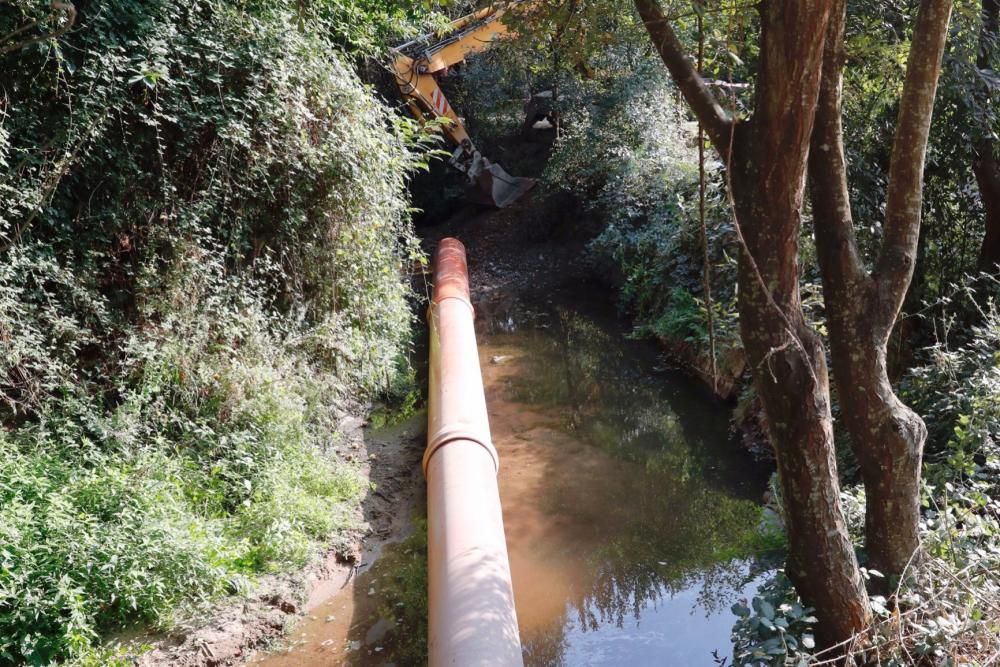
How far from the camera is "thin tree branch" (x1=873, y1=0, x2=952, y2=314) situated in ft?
9.62

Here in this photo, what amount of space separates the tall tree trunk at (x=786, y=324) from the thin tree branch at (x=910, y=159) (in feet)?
1.30

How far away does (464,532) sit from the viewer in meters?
3.86

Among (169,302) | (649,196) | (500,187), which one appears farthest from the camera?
(500,187)

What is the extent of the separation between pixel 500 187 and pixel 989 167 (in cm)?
839

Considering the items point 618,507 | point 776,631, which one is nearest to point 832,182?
point 776,631

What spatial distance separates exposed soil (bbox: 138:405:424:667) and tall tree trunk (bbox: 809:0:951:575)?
3060 mm

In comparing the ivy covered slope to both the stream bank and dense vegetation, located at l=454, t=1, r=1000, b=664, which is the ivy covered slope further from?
dense vegetation, located at l=454, t=1, r=1000, b=664

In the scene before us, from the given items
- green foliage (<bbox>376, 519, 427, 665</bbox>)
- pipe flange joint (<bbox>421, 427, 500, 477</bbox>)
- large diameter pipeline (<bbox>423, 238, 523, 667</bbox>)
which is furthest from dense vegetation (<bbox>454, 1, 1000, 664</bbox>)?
green foliage (<bbox>376, 519, 427, 665</bbox>)

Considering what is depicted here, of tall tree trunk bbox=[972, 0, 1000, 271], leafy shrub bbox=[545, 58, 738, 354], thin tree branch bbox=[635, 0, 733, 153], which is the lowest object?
thin tree branch bbox=[635, 0, 733, 153]

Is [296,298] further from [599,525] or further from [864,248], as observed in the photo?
[864,248]

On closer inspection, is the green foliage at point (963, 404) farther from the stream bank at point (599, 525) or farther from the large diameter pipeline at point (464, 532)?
the large diameter pipeline at point (464, 532)

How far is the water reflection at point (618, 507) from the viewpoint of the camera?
14.2ft

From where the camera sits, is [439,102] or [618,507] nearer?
[618,507]

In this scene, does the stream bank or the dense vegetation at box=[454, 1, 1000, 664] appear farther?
the stream bank
